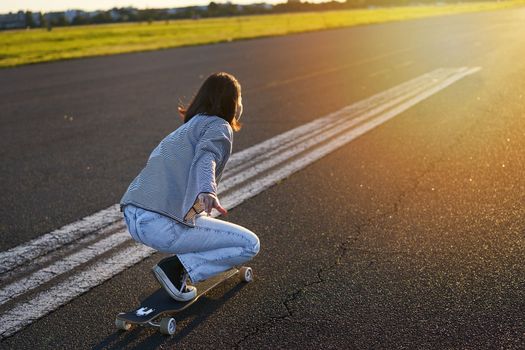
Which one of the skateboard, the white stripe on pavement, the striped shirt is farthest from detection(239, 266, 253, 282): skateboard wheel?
the white stripe on pavement

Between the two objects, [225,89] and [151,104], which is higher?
[225,89]

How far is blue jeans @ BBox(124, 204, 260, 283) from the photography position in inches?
139

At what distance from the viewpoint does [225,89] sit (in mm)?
3562

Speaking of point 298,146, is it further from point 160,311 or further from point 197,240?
point 160,311

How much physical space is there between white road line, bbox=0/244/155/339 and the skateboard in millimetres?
491

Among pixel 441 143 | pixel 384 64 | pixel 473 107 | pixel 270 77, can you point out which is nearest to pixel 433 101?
→ pixel 473 107

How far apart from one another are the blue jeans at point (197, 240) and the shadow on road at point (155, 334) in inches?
6.3

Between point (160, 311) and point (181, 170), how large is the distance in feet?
2.44

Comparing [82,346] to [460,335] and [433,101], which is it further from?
[433,101]

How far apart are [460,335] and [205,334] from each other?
126 cm

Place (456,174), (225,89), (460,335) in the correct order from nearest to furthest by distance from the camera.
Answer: (460,335), (225,89), (456,174)

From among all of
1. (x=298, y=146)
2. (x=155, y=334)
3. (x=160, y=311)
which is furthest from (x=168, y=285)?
(x=298, y=146)

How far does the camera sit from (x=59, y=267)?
4301 millimetres

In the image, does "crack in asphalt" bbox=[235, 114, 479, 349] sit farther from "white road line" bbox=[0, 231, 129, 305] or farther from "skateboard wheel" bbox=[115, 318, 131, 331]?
"white road line" bbox=[0, 231, 129, 305]
